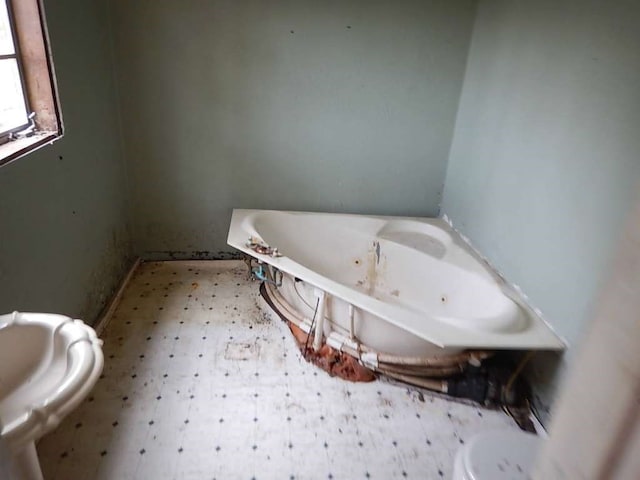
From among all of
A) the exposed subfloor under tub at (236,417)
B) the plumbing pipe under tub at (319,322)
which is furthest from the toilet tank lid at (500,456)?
the plumbing pipe under tub at (319,322)

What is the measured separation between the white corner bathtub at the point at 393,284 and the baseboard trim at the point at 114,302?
0.82 metres

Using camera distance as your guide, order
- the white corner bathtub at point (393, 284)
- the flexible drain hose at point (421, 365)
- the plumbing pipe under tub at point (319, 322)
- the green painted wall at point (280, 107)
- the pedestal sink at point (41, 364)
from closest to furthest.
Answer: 1. the pedestal sink at point (41, 364)
2. the white corner bathtub at point (393, 284)
3. the flexible drain hose at point (421, 365)
4. the plumbing pipe under tub at point (319, 322)
5. the green painted wall at point (280, 107)

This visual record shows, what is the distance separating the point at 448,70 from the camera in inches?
108

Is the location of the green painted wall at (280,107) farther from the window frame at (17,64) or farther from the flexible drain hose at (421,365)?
the flexible drain hose at (421,365)

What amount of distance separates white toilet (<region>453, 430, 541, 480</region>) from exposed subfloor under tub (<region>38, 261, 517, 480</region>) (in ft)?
1.34

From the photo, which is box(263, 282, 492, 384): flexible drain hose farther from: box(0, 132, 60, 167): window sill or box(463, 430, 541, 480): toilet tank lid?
box(0, 132, 60, 167): window sill

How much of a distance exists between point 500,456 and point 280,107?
7.44ft

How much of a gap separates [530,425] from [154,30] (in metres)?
2.91

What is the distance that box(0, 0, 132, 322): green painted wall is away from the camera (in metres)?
1.62

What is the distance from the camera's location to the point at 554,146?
73.2 inches

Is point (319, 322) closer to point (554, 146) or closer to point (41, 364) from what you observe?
point (41, 364)

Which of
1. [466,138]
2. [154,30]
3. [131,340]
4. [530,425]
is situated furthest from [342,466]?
[154,30]

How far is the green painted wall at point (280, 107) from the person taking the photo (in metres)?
2.55

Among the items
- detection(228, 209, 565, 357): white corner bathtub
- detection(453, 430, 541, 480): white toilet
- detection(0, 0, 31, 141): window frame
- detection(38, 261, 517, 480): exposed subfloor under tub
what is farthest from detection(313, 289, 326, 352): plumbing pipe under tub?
detection(0, 0, 31, 141): window frame
